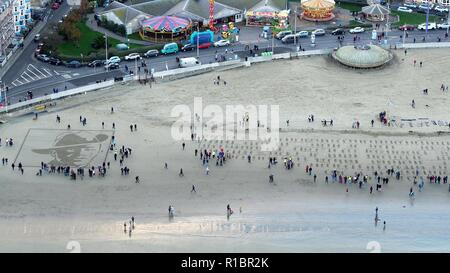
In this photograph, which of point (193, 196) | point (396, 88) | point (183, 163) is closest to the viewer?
point (193, 196)

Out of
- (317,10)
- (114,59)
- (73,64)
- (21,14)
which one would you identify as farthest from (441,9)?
(21,14)

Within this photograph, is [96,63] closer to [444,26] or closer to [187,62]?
[187,62]

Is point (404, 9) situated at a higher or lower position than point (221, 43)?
higher

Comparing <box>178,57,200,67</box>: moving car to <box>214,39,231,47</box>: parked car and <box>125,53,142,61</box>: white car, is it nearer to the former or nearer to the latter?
<box>125,53,142,61</box>: white car

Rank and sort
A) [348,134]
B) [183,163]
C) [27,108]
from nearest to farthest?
[183,163], [348,134], [27,108]

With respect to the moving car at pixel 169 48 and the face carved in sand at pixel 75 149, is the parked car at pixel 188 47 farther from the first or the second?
the face carved in sand at pixel 75 149

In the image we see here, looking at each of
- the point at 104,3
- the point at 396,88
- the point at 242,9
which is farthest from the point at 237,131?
the point at 104,3
